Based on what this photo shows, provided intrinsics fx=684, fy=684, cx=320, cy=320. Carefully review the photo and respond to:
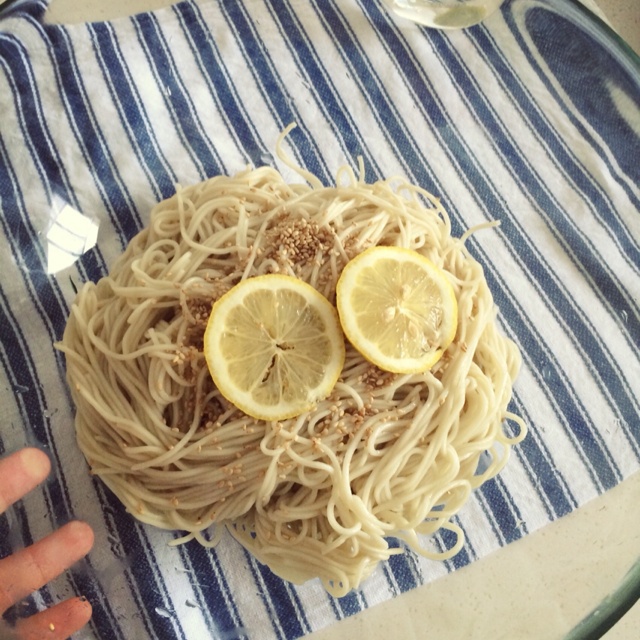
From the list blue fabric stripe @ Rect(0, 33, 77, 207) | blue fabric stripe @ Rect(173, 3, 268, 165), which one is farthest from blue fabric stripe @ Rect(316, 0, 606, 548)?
blue fabric stripe @ Rect(0, 33, 77, 207)

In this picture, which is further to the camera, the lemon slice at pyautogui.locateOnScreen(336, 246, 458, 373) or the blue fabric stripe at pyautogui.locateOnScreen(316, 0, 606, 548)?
the blue fabric stripe at pyautogui.locateOnScreen(316, 0, 606, 548)

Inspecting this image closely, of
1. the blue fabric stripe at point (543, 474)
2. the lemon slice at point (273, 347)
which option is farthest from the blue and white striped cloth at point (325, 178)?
the lemon slice at point (273, 347)

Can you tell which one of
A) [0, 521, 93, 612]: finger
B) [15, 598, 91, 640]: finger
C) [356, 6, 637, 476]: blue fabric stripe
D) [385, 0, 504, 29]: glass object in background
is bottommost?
[15, 598, 91, 640]: finger

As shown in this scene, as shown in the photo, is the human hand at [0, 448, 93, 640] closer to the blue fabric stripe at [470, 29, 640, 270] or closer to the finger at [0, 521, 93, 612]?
the finger at [0, 521, 93, 612]

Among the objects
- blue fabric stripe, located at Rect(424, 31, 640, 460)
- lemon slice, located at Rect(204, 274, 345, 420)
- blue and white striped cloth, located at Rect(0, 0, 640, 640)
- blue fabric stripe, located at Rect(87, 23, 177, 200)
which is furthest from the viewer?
blue fabric stripe, located at Rect(87, 23, 177, 200)

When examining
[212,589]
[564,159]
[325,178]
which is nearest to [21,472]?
[212,589]

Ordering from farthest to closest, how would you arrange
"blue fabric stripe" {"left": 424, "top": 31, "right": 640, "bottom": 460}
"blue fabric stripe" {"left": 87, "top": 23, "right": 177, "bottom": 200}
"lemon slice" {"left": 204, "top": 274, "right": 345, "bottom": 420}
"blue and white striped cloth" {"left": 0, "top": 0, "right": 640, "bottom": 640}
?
"blue fabric stripe" {"left": 87, "top": 23, "right": 177, "bottom": 200}, "blue fabric stripe" {"left": 424, "top": 31, "right": 640, "bottom": 460}, "blue and white striped cloth" {"left": 0, "top": 0, "right": 640, "bottom": 640}, "lemon slice" {"left": 204, "top": 274, "right": 345, "bottom": 420}

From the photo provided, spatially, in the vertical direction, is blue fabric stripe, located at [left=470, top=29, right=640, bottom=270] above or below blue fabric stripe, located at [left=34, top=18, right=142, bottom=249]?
below
